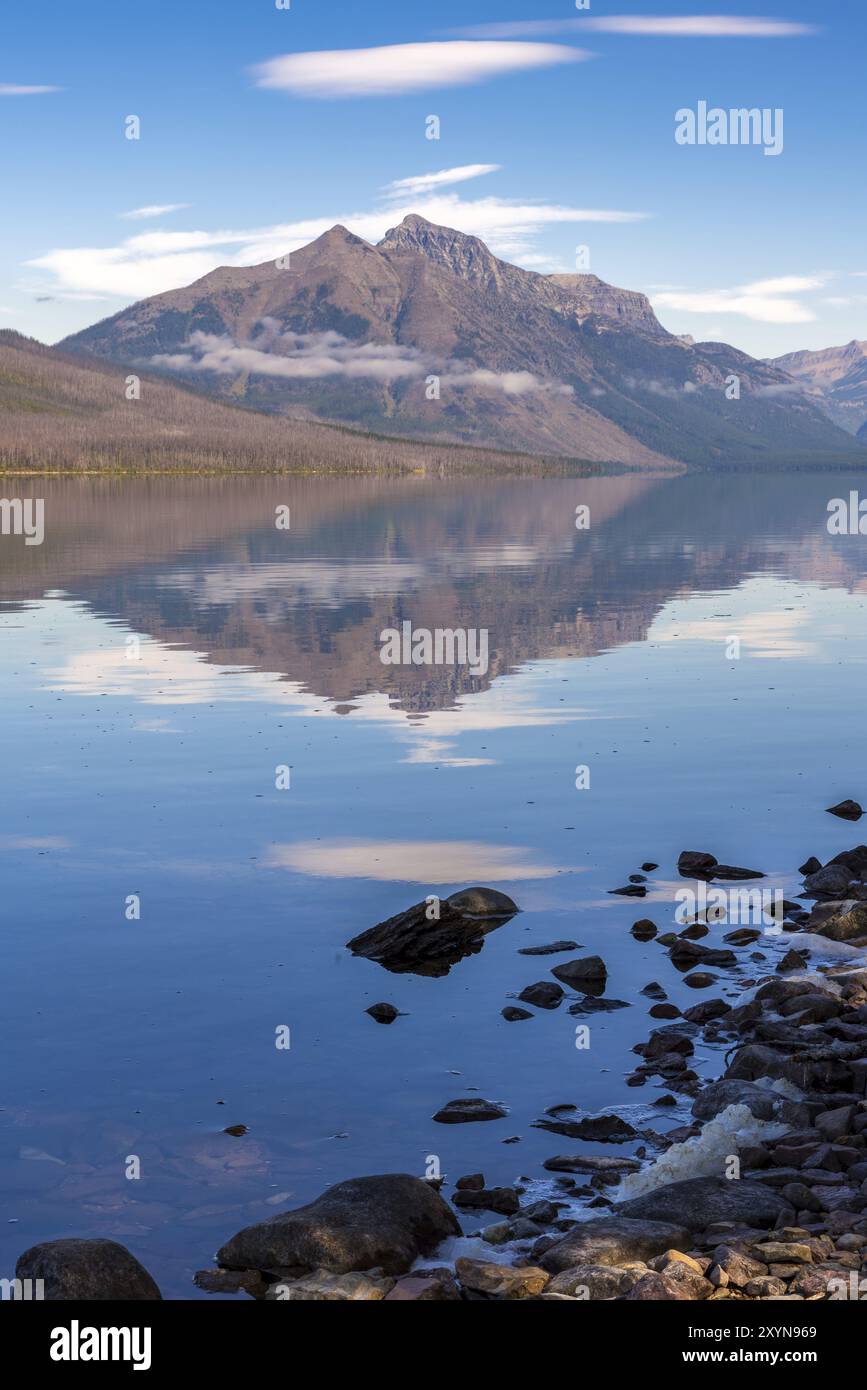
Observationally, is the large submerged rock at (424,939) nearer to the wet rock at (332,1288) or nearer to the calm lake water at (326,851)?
the calm lake water at (326,851)

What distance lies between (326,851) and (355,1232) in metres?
13.3

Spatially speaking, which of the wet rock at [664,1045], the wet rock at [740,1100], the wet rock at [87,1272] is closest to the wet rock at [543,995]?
the wet rock at [664,1045]

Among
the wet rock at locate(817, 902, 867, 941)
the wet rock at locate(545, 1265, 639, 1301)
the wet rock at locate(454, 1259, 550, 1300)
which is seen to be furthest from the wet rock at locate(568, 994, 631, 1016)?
the wet rock at locate(545, 1265, 639, 1301)

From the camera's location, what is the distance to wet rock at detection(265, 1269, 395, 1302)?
12.7 meters

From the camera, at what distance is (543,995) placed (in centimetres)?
1998

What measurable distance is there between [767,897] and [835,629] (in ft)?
121

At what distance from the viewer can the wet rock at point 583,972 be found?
2047 cm

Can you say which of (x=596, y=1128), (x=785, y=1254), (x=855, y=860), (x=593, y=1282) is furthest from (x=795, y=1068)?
(x=855, y=860)

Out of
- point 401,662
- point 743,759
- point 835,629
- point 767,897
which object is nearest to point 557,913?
point 767,897

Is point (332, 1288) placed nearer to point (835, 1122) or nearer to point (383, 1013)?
point (835, 1122)

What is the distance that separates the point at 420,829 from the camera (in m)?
28.1

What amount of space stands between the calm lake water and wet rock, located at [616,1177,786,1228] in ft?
4.74

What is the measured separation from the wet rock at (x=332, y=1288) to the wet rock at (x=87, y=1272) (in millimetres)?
1030
